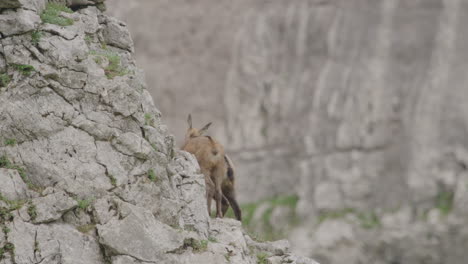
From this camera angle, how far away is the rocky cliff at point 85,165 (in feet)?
33.0

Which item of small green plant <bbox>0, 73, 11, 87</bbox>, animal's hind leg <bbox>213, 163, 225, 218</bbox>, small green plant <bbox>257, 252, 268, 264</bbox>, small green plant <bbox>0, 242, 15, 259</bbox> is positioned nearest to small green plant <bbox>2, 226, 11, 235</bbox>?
small green plant <bbox>0, 242, 15, 259</bbox>

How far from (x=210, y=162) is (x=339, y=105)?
24.9 metres

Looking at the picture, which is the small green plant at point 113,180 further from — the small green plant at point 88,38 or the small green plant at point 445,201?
the small green plant at point 445,201

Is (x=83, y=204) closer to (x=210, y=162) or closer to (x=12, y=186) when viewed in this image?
(x=12, y=186)

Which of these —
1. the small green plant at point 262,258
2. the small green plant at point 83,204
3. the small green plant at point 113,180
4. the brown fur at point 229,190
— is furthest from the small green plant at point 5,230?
the brown fur at point 229,190

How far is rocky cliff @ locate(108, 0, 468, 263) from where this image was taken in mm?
33281

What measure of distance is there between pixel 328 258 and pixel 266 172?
7.03m

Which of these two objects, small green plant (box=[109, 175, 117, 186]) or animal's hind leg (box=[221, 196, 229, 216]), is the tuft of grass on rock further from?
animal's hind leg (box=[221, 196, 229, 216])

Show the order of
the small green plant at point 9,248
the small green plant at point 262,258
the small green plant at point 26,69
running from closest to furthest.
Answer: the small green plant at point 9,248 < the small green plant at point 26,69 < the small green plant at point 262,258

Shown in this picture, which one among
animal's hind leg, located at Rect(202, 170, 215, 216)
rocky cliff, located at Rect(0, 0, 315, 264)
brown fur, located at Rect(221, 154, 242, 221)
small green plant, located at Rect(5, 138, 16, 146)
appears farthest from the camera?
brown fur, located at Rect(221, 154, 242, 221)

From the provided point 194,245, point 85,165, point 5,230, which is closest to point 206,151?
point 194,245

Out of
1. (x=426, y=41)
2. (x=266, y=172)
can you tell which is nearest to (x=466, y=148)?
(x=426, y=41)

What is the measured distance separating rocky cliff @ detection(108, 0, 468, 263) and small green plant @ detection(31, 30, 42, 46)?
77.2 ft

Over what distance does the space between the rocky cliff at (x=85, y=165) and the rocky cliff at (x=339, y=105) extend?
2215 cm
